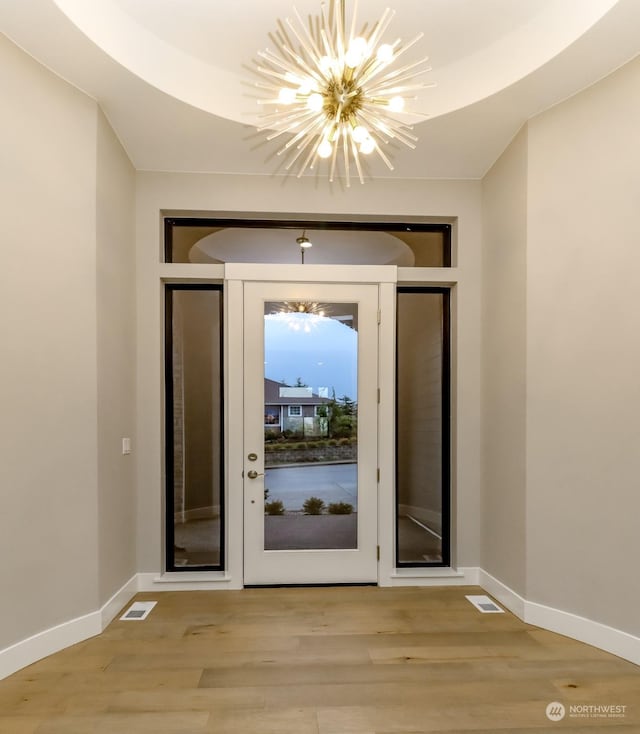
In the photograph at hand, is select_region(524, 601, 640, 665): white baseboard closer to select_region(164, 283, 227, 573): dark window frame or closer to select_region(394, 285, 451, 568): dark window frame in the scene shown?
select_region(394, 285, 451, 568): dark window frame

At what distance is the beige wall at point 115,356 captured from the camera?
3.22m

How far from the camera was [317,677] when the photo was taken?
2.66 meters

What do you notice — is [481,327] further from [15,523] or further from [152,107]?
[15,523]

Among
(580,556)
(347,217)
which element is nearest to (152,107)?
(347,217)

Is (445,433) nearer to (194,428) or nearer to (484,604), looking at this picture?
(484,604)

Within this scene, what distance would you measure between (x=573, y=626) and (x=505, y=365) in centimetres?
168

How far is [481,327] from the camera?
407cm

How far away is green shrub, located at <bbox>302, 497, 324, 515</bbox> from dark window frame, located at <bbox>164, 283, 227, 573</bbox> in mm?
635

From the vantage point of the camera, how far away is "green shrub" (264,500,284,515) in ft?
13.1

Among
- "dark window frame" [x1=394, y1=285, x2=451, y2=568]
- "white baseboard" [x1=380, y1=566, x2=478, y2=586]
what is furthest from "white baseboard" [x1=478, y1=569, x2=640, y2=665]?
"dark window frame" [x1=394, y1=285, x2=451, y2=568]

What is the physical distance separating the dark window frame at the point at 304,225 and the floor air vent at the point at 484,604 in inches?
101

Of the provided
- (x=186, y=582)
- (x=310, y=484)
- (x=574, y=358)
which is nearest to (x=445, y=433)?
(x=310, y=484)

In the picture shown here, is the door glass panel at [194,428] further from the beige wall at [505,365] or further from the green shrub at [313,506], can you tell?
the beige wall at [505,365]

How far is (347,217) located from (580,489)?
8.43 feet
